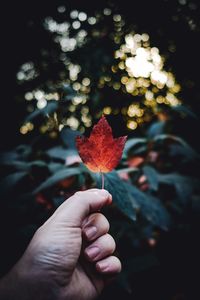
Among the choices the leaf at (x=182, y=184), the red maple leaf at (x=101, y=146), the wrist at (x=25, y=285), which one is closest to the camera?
the red maple leaf at (x=101, y=146)

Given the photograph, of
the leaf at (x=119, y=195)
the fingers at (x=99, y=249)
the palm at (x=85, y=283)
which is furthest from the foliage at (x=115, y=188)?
the palm at (x=85, y=283)

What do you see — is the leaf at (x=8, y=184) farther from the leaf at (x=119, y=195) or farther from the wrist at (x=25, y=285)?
the leaf at (x=119, y=195)

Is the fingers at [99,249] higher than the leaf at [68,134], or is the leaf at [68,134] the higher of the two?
the leaf at [68,134]

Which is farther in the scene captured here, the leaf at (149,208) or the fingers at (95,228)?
the leaf at (149,208)

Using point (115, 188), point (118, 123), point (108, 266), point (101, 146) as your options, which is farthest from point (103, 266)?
point (118, 123)

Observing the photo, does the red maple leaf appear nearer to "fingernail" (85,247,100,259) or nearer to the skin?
the skin

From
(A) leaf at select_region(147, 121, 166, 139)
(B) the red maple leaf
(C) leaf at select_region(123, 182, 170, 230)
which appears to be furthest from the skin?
(A) leaf at select_region(147, 121, 166, 139)

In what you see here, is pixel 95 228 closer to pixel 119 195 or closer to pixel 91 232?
pixel 91 232

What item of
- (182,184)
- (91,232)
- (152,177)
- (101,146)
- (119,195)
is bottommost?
(182,184)
